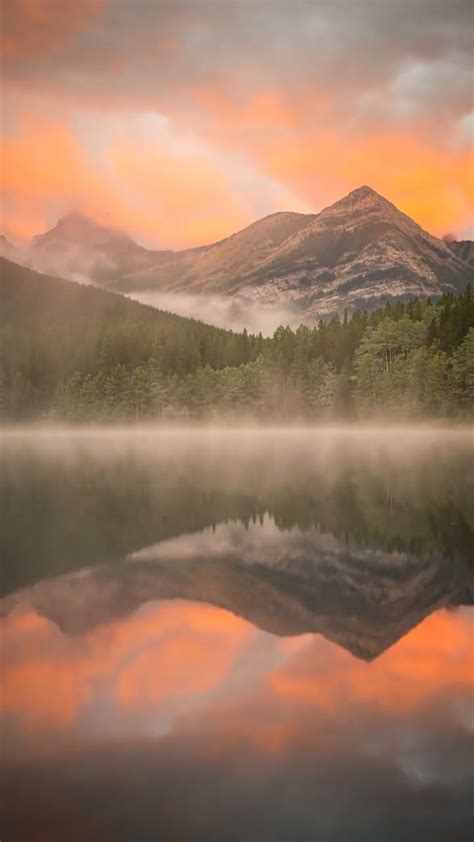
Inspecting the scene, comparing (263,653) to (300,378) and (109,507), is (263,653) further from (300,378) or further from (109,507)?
(300,378)

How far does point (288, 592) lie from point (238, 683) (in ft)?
12.9

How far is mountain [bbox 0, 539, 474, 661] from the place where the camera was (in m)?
10.8

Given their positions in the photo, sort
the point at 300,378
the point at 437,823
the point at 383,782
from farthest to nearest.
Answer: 1. the point at 300,378
2. the point at 383,782
3. the point at 437,823

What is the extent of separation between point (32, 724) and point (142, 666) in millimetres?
1918

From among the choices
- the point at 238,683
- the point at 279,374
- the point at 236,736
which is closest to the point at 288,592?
the point at 238,683

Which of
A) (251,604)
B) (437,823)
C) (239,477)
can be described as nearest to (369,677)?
(437,823)

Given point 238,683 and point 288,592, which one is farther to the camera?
point 288,592

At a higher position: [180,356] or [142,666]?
[180,356]

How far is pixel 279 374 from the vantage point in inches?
6245

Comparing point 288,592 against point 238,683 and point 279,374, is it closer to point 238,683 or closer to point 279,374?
point 238,683

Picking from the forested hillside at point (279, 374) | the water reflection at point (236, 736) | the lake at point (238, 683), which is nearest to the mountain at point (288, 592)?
the lake at point (238, 683)

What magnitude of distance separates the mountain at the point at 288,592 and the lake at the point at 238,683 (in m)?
0.06

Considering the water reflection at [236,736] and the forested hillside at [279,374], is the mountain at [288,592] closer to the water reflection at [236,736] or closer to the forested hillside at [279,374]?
the water reflection at [236,736]

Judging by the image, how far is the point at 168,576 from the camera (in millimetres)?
13820
